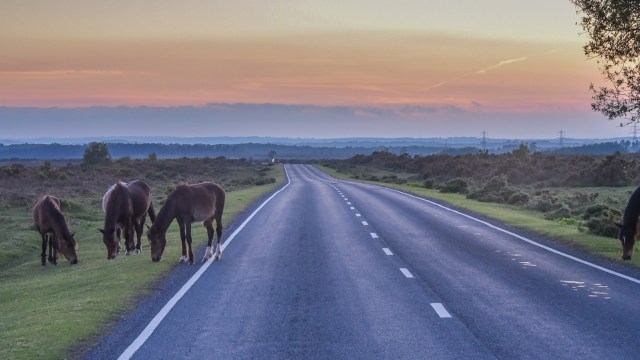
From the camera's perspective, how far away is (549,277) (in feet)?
49.3

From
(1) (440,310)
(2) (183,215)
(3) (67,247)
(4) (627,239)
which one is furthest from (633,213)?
(3) (67,247)

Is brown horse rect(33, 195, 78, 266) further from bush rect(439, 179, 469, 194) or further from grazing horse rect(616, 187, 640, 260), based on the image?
bush rect(439, 179, 469, 194)

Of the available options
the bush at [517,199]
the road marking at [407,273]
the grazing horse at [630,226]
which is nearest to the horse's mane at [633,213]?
the grazing horse at [630,226]

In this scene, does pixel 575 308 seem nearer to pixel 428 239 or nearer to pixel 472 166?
pixel 428 239

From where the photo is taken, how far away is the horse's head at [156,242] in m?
17.4

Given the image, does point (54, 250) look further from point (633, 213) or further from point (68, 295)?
point (633, 213)

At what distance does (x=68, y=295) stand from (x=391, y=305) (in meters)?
6.45

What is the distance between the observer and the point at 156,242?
17.5 meters

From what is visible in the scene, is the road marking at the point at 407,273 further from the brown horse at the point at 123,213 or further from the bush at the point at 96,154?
the bush at the point at 96,154

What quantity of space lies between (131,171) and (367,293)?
3650 inches

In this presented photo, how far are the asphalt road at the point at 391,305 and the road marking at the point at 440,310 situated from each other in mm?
17

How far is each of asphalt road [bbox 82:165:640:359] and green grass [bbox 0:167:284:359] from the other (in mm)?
491

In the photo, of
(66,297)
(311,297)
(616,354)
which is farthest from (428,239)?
(616,354)

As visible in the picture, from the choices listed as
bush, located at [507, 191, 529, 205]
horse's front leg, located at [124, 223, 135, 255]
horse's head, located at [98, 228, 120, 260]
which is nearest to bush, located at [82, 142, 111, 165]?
bush, located at [507, 191, 529, 205]
